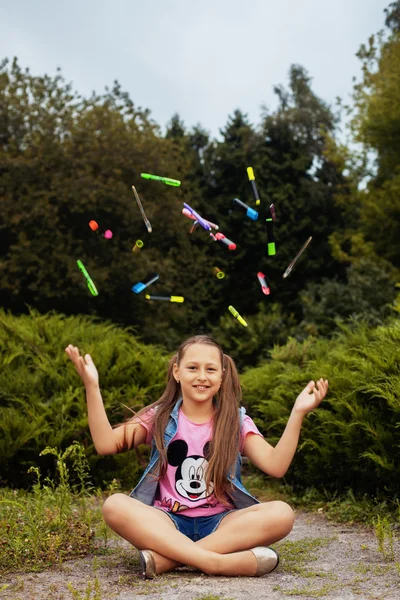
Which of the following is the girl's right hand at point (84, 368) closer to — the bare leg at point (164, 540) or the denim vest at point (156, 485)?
the denim vest at point (156, 485)

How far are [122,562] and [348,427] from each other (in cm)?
182

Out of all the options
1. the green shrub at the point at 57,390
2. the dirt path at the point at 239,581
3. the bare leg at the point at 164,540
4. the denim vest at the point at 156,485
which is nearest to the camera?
the dirt path at the point at 239,581

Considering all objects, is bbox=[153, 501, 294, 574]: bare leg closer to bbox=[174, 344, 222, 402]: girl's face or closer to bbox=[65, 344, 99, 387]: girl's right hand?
bbox=[174, 344, 222, 402]: girl's face

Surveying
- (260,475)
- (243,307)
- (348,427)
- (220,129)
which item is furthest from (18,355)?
(220,129)

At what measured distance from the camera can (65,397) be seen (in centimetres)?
628

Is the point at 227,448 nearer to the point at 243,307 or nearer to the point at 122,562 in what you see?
the point at 122,562

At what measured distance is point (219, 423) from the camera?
3.79 m

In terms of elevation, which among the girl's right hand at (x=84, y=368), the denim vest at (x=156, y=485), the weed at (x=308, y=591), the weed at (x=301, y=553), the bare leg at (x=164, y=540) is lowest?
the weed at (x=301, y=553)

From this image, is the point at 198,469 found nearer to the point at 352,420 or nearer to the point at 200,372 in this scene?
the point at 200,372

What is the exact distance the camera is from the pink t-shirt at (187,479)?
3.72 meters

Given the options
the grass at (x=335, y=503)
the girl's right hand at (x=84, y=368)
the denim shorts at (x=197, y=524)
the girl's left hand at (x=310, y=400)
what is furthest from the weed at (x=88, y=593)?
the grass at (x=335, y=503)

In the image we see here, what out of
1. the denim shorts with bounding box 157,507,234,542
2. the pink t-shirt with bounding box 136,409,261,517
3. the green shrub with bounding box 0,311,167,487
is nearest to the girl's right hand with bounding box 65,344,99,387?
the pink t-shirt with bounding box 136,409,261,517

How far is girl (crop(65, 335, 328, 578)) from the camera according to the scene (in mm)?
3428

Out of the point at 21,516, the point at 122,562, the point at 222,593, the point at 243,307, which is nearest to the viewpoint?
the point at 222,593
